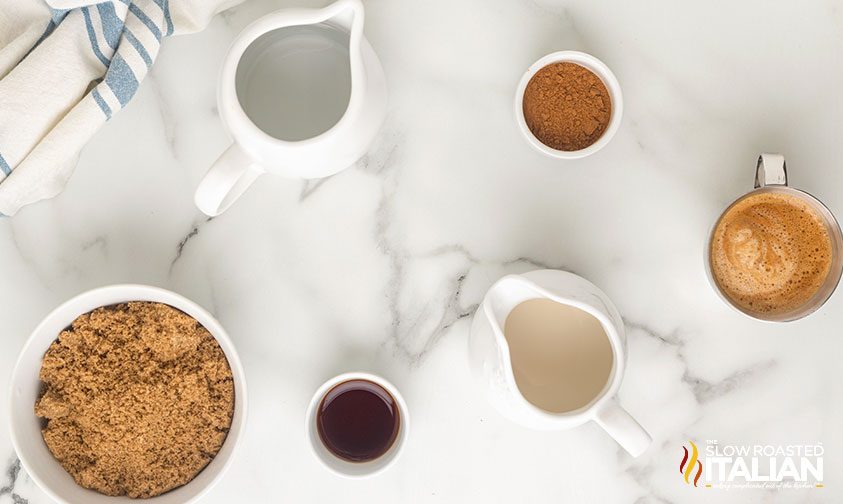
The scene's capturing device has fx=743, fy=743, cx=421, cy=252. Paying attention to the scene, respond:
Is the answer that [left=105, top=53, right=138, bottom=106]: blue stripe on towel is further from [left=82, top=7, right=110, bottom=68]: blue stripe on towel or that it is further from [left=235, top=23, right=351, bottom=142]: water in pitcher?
[left=235, top=23, right=351, bottom=142]: water in pitcher

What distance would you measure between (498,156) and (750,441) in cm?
59

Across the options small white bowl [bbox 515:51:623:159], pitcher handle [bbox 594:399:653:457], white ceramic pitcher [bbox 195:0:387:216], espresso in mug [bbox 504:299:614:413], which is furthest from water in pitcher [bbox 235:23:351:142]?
pitcher handle [bbox 594:399:653:457]

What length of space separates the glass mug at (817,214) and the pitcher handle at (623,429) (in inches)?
9.7

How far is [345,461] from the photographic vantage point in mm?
1079

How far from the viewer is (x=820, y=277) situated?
3.58 ft

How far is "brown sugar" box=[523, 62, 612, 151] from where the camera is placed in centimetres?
109

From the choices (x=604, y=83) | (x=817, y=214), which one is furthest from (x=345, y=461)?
(x=817, y=214)

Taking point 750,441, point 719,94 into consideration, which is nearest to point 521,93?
point 719,94

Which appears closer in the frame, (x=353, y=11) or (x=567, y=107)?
(x=353, y=11)

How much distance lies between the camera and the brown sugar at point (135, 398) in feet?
3.34

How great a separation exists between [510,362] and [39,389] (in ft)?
2.15

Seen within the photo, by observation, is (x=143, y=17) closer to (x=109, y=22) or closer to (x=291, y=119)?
(x=109, y=22)

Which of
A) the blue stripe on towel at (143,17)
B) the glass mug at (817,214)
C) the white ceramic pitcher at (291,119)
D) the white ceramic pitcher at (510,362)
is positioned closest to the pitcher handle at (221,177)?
the white ceramic pitcher at (291,119)

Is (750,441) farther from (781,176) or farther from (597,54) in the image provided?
(597,54)
